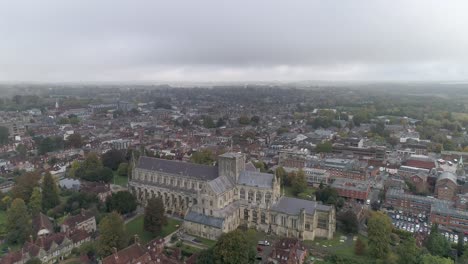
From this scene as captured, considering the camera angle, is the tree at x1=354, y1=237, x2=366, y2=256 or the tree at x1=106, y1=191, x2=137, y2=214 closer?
the tree at x1=354, y1=237, x2=366, y2=256

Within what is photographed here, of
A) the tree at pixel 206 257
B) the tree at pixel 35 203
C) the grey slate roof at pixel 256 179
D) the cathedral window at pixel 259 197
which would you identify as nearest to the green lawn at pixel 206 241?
the tree at pixel 206 257

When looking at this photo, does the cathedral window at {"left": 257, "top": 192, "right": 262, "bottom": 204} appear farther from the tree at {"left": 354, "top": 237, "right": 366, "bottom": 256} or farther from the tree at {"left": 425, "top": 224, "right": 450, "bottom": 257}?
the tree at {"left": 425, "top": 224, "right": 450, "bottom": 257}

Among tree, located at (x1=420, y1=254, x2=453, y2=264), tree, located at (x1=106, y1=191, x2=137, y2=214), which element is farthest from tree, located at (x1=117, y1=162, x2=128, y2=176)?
tree, located at (x1=420, y1=254, x2=453, y2=264)

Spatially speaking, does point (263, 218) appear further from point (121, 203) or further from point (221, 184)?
point (121, 203)

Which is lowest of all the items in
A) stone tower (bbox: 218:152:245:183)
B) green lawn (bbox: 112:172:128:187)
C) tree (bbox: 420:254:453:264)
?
green lawn (bbox: 112:172:128:187)

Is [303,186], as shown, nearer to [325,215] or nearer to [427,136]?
[325,215]

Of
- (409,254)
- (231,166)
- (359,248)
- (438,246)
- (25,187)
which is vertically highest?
(231,166)

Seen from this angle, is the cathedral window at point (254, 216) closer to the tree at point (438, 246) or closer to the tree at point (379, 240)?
the tree at point (379, 240)

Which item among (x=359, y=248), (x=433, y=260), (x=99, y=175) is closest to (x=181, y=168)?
(x=99, y=175)
